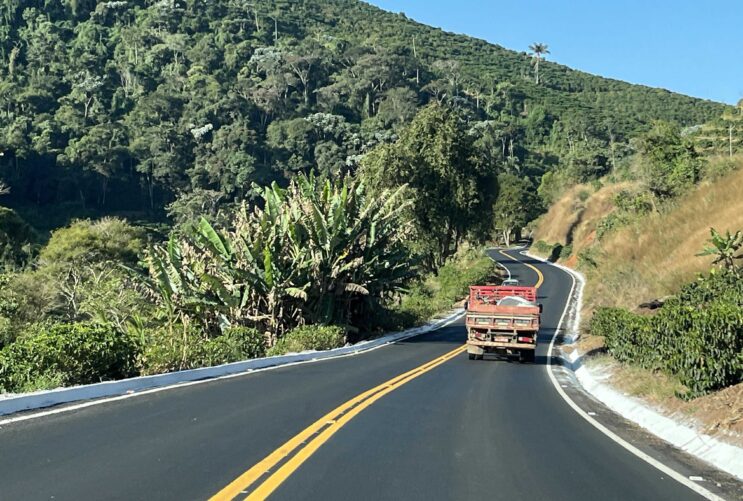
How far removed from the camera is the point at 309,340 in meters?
23.0

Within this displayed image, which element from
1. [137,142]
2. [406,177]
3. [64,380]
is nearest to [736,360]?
[64,380]

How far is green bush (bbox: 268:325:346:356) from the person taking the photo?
22422mm

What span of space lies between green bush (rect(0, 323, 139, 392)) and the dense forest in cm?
4

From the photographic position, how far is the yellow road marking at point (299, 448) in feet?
20.1

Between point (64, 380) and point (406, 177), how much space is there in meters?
38.6

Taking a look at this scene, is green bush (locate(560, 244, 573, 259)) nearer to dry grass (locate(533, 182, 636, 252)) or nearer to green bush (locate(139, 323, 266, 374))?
dry grass (locate(533, 182, 636, 252))

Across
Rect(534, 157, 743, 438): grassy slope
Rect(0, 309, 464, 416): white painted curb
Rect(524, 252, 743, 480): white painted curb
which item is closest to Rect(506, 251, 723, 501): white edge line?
Rect(524, 252, 743, 480): white painted curb

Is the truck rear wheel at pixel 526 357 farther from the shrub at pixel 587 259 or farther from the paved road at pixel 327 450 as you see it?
the shrub at pixel 587 259

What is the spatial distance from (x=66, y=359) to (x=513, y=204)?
92866mm

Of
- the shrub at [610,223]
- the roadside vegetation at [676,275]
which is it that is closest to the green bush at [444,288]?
the roadside vegetation at [676,275]

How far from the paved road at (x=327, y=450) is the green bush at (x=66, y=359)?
1.80 meters

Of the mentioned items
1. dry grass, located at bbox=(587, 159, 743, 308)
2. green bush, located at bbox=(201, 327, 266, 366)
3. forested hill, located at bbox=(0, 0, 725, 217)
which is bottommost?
green bush, located at bbox=(201, 327, 266, 366)

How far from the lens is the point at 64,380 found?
38.3 ft

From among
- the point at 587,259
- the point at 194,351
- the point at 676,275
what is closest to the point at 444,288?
the point at 587,259
